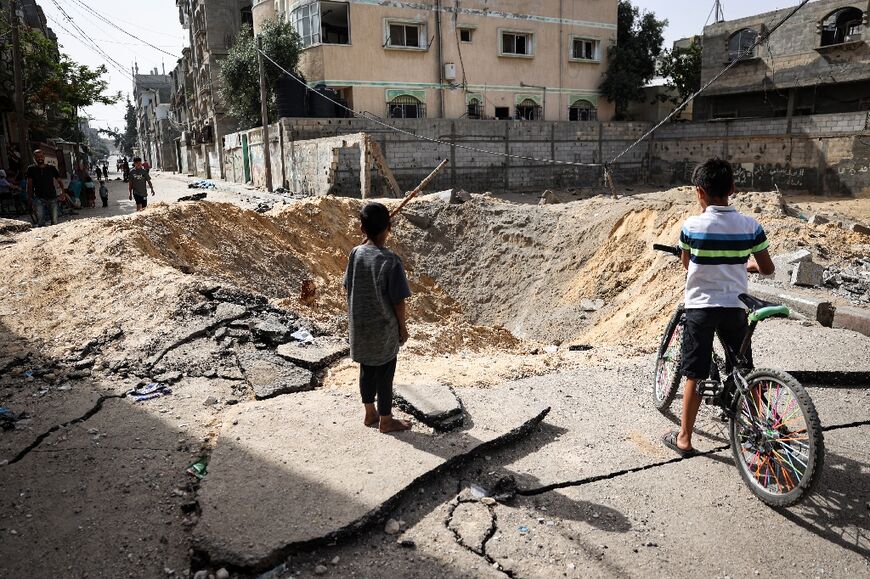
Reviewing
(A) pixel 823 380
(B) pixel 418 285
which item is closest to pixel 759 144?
(B) pixel 418 285

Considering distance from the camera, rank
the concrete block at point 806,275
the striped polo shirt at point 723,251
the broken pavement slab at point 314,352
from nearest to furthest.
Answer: the striped polo shirt at point 723,251, the broken pavement slab at point 314,352, the concrete block at point 806,275

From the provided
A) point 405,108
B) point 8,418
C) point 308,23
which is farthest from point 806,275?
point 308,23

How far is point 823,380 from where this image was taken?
171 inches

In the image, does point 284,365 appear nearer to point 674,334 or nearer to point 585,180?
point 674,334

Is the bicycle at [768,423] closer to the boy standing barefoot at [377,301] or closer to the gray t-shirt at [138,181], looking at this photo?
the boy standing barefoot at [377,301]

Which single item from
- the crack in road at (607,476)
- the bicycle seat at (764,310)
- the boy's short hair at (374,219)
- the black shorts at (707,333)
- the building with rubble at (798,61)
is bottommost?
the crack in road at (607,476)

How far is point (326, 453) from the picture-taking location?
124 inches

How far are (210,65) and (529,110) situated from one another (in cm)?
1998

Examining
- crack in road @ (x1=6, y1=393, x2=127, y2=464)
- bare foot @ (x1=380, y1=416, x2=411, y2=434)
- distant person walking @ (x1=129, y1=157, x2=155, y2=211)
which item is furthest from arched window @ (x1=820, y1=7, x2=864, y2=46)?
crack in road @ (x1=6, y1=393, x2=127, y2=464)

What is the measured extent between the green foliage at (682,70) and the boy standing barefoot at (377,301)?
30366 mm

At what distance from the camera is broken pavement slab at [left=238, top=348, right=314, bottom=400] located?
14.0 ft

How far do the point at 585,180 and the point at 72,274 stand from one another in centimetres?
2173

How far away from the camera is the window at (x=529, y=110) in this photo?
28.1 meters

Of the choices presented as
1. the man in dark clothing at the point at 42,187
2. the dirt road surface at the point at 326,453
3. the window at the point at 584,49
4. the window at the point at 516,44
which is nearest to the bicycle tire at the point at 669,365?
the dirt road surface at the point at 326,453
